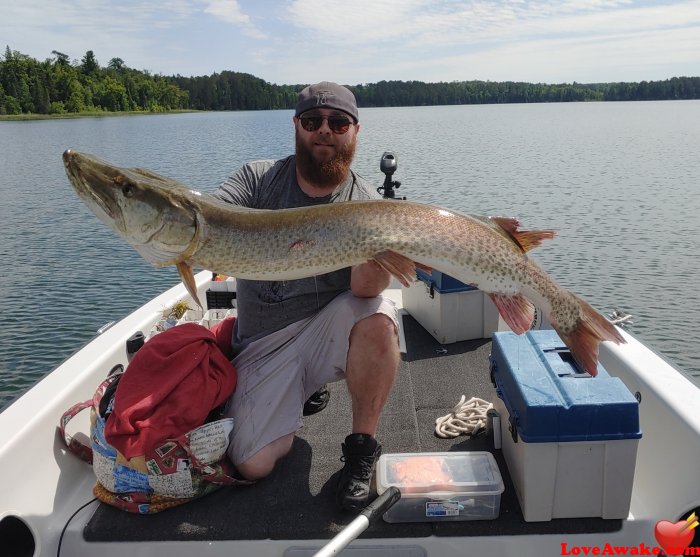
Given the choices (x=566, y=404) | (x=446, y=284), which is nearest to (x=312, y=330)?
(x=566, y=404)

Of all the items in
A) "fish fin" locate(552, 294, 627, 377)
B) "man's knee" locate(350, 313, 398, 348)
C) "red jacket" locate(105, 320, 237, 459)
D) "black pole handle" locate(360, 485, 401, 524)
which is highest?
"fish fin" locate(552, 294, 627, 377)

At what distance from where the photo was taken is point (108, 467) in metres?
2.62

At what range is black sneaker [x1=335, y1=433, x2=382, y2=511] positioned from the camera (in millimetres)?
2619

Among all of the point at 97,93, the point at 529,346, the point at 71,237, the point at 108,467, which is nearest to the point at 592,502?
the point at 529,346

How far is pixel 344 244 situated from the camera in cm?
259

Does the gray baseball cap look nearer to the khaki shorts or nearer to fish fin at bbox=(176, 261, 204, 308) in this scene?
the khaki shorts

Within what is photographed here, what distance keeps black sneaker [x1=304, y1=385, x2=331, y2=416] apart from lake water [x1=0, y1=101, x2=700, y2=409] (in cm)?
175

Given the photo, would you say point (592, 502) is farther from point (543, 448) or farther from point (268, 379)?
point (268, 379)

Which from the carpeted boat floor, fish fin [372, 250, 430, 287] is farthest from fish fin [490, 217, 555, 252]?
the carpeted boat floor

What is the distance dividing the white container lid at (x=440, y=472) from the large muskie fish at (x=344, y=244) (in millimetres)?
685

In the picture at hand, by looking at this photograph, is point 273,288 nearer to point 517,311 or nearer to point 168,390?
point 168,390

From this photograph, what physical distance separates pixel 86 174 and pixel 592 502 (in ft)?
8.74

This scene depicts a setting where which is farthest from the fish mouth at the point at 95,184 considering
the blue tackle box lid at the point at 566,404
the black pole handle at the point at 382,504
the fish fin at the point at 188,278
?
the blue tackle box lid at the point at 566,404

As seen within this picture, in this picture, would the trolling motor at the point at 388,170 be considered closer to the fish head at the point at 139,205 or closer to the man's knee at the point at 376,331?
the man's knee at the point at 376,331
